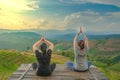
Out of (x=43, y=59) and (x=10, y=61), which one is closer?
(x=43, y=59)

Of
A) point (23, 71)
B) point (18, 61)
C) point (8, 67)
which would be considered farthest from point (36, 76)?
point (18, 61)

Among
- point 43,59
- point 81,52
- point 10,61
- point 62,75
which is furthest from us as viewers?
point 10,61

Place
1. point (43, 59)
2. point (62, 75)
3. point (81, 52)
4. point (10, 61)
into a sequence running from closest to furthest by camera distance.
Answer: point (43, 59)
point (62, 75)
point (81, 52)
point (10, 61)

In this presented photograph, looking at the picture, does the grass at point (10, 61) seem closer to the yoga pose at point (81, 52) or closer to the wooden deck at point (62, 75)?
the wooden deck at point (62, 75)

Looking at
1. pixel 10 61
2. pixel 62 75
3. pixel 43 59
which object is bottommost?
pixel 10 61

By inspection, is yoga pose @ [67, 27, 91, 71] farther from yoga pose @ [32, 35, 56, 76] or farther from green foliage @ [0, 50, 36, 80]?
green foliage @ [0, 50, 36, 80]

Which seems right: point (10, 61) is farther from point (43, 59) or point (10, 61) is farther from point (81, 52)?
point (43, 59)

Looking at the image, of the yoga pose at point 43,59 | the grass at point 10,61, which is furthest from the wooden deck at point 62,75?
the grass at point 10,61

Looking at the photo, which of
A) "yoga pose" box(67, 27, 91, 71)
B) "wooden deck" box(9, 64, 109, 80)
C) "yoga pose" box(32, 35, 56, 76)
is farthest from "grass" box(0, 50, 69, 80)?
"yoga pose" box(32, 35, 56, 76)

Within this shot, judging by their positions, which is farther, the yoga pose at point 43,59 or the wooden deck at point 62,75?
the yoga pose at point 43,59

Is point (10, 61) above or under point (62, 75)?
under

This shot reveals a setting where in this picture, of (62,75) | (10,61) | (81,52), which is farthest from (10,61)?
(62,75)

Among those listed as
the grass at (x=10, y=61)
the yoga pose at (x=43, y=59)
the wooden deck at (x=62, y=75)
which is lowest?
the grass at (x=10, y=61)

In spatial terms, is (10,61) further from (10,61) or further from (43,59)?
(43,59)
